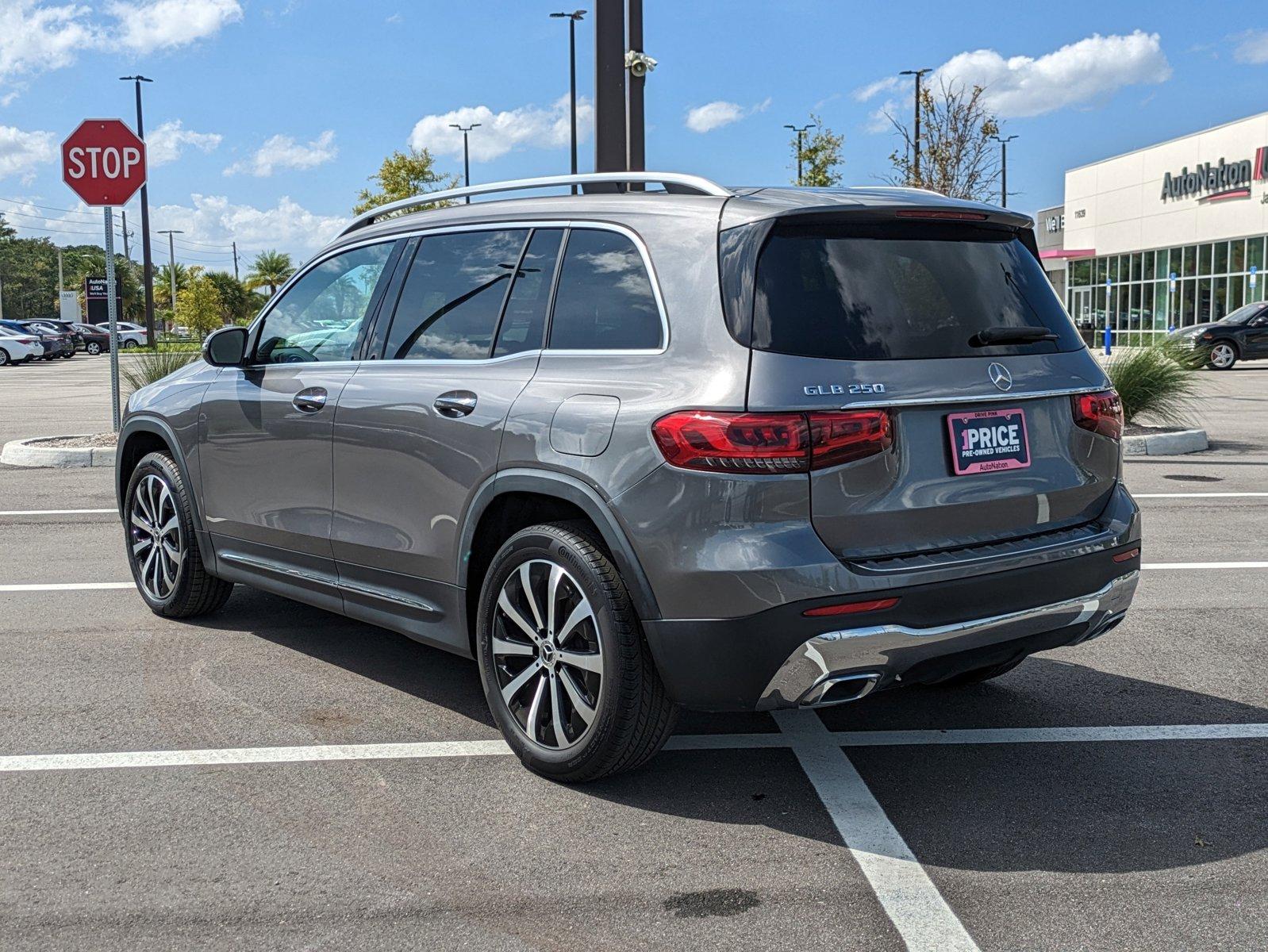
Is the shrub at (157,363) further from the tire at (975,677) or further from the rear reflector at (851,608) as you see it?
the rear reflector at (851,608)

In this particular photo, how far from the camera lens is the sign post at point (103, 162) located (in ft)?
44.1

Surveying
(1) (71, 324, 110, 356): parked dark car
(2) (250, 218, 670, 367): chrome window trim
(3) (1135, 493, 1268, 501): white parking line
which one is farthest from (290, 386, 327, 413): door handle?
(1) (71, 324, 110, 356): parked dark car

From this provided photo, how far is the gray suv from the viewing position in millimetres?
3617

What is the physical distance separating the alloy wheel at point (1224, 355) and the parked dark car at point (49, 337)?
40036 millimetres

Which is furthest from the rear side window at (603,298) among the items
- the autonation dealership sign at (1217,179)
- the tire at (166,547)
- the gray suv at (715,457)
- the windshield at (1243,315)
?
the autonation dealership sign at (1217,179)

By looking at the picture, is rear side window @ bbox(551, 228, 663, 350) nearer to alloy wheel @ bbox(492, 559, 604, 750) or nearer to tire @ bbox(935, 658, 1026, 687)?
alloy wheel @ bbox(492, 559, 604, 750)

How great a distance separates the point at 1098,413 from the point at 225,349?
3524 millimetres

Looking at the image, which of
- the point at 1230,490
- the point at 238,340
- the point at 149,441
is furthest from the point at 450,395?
the point at 1230,490

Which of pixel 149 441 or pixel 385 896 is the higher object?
pixel 149 441

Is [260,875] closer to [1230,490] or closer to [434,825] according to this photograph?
[434,825]

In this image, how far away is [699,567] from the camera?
3615 millimetres

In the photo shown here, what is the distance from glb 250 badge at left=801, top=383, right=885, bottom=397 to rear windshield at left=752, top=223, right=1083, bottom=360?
0.10 metres

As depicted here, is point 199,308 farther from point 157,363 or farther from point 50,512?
point 50,512

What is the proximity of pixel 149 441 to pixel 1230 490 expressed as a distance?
8.31 meters
